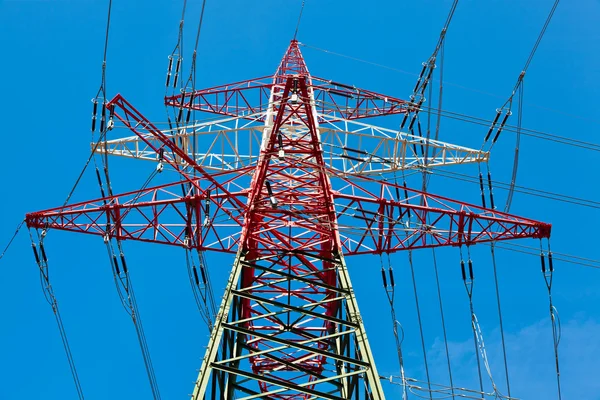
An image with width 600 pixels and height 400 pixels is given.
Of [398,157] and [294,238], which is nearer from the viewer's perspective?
[294,238]

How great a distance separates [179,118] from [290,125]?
518cm

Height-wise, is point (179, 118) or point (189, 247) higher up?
point (179, 118)

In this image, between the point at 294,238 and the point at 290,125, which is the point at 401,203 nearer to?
the point at 294,238

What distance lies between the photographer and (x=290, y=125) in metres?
22.9

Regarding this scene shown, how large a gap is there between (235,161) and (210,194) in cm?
465

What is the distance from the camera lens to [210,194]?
60.1 ft

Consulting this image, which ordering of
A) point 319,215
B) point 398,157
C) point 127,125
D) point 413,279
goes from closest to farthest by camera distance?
point 127,125 < point 319,215 < point 413,279 < point 398,157

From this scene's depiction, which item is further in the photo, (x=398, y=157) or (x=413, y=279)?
(x=398, y=157)

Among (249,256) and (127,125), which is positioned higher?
(127,125)

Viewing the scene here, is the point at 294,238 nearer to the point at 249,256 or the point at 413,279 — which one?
the point at 249,256

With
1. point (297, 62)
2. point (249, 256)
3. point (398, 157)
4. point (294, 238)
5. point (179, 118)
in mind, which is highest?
point (297, 62)

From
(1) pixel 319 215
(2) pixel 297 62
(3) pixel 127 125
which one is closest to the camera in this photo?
(3) pixel 127 125

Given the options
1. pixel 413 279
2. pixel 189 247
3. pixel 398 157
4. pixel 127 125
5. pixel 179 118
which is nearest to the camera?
pixel 127 125

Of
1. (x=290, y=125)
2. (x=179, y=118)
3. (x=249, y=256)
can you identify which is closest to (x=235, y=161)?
(x=290, y=125)
